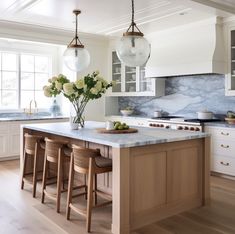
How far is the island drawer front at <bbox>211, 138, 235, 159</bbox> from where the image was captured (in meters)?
4.58

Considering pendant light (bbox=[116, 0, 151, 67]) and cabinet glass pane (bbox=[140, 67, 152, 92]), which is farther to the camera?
cabinet glass pane (bbox=[140, 67, 152, 92])

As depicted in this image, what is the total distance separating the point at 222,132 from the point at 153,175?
2.14 metres

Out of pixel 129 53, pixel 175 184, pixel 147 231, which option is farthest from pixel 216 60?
pixel 147 231

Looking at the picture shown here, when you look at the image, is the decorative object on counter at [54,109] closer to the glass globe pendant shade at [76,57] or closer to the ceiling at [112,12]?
the ceiling at [112,12]

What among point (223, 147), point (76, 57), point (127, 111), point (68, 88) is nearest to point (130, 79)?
point (127, 111)

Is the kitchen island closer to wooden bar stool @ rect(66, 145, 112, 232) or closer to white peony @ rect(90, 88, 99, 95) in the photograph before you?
wooden bar stool @ rect(66, 145, 112, 232)

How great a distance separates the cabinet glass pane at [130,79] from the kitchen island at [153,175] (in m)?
3.15

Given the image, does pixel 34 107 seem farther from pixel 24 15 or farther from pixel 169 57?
pixel 169 57

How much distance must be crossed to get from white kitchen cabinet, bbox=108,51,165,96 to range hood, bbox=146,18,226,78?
316mm

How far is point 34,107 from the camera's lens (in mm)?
6984

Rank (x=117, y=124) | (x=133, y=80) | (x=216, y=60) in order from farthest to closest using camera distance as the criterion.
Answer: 1. (x=133, y=80)
2. (x=216, y=60)
3. (x=117, y=124)

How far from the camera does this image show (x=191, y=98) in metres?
5.75

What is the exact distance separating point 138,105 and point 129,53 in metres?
3.69

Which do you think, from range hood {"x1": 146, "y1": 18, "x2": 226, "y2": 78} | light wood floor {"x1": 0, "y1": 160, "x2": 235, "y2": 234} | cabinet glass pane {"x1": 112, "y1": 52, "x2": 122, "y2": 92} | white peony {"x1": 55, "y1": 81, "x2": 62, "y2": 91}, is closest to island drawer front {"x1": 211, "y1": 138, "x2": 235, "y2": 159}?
light wood floor {"x1": 0, "y1": 160, "x2": 235, "y2": 234}
